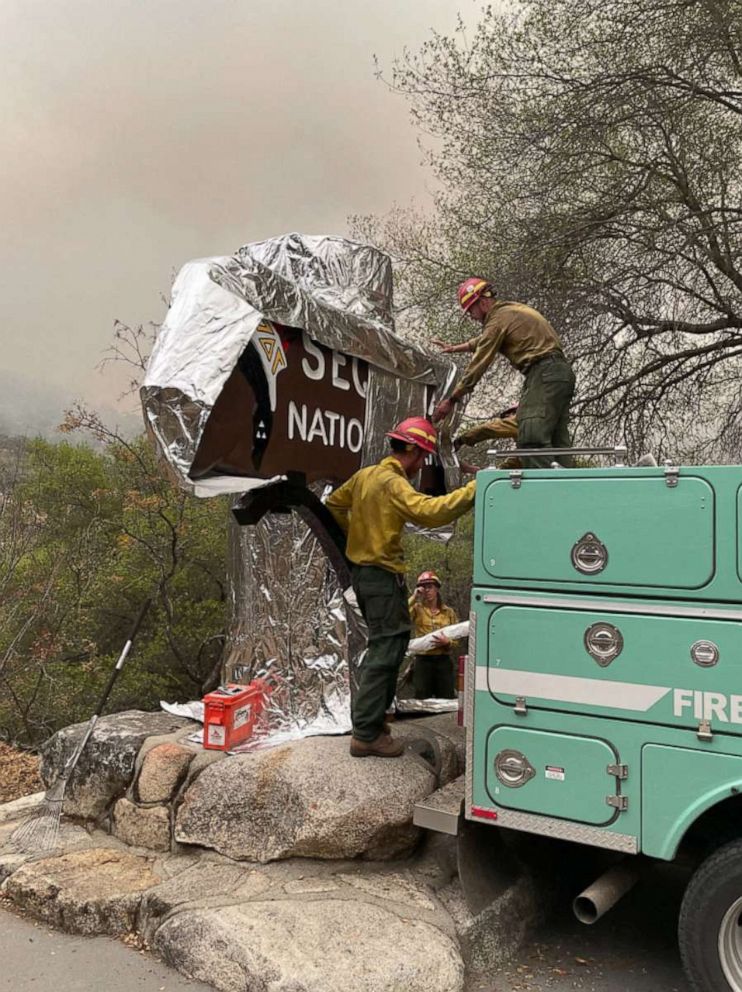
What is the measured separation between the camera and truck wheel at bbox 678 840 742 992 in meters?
3.06

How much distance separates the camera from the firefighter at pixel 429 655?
285 inches

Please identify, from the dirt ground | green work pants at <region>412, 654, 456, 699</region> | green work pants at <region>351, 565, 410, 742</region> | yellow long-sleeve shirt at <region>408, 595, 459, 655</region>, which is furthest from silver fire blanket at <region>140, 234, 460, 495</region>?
the dirt ground

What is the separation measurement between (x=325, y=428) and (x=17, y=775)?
4.42 meters

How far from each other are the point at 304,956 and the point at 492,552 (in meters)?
1.95

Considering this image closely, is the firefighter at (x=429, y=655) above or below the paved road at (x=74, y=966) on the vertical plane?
above

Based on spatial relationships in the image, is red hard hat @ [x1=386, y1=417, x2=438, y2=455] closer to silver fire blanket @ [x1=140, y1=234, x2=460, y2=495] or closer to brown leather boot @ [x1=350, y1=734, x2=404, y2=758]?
silver fire blanket @ [x1=140, y1=234, x2=460, y2=495]

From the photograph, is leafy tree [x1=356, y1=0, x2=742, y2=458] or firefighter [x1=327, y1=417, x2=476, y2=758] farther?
leafy tree [x1=356, y1=0, x2=742, y2=458]

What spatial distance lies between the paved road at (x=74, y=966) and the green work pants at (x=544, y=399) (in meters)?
3.49

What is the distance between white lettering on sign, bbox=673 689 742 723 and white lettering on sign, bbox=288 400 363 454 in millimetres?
2599

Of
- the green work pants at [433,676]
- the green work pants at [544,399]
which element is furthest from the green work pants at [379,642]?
the green work pants at [433,676]

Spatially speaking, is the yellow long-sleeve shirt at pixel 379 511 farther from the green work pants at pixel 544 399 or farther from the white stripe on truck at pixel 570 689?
the white stripe on truck at pixel 570 689

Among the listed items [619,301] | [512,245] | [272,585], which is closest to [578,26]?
[512,245]

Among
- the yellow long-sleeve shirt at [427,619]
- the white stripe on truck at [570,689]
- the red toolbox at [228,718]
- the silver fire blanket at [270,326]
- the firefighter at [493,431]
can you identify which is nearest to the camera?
the white stripe on truck at [570,689]

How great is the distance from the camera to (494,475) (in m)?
3.69
